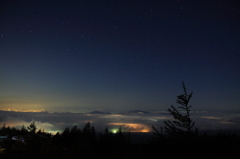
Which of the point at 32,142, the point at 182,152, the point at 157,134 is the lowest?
the point at 32,142

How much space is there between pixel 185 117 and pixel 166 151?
203 centimetres

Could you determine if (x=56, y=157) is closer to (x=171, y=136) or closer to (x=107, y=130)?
(x=171, y=136)

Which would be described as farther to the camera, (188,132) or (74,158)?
(74,158)

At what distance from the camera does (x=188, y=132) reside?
675 centimetres

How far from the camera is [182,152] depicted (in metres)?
6.38

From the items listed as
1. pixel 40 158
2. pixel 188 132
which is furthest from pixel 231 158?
pixel 40 158

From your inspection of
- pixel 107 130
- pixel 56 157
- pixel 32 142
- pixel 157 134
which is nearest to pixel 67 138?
pixel 107 130

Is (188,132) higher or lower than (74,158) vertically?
higher

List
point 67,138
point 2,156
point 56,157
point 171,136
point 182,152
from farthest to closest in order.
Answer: point 67,138
point 56,157
point 2,156
point 171,136
point 182,152

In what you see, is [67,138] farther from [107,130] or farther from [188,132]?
[188,132]

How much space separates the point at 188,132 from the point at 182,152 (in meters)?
0.96

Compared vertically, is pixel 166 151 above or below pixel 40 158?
above

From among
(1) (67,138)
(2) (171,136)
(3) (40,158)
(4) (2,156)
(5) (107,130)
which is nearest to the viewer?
(2) (171,136)

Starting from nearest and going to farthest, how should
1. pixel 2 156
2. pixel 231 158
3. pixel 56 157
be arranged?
pixel 231 158
pixel 2 156
pixel 56 157
